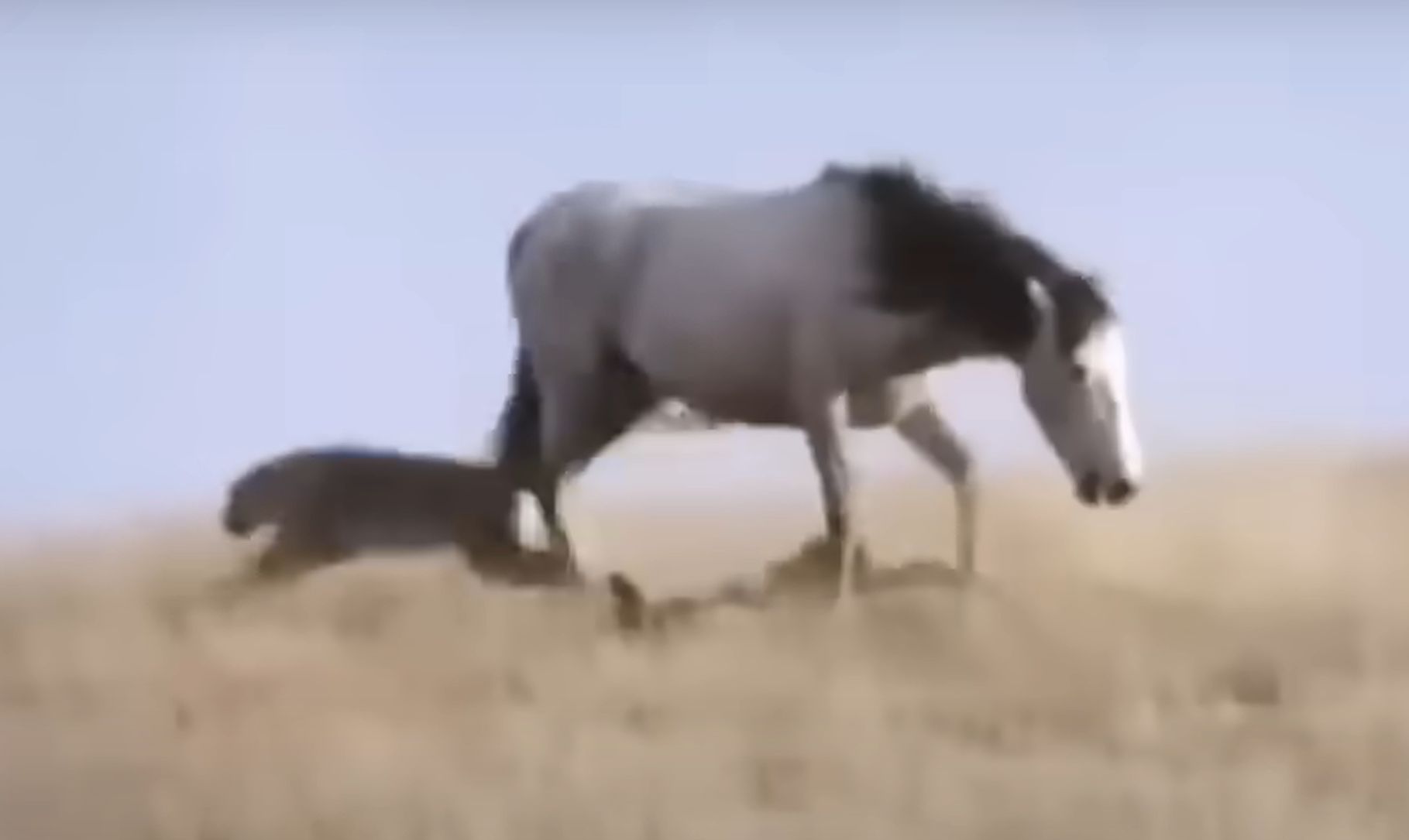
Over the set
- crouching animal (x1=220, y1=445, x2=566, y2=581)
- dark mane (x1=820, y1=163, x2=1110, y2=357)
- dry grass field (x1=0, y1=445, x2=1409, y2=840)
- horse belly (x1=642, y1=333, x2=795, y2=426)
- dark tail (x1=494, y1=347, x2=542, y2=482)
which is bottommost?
dry grass field (x1=0, y1=445, x2=1409, y2=840)

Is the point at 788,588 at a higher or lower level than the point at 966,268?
lower

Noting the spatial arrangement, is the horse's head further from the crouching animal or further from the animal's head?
the crouching animal

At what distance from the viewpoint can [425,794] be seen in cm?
118

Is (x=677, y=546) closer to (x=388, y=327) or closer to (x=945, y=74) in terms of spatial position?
(x=388, y=327)

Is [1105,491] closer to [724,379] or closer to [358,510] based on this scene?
[724,379]

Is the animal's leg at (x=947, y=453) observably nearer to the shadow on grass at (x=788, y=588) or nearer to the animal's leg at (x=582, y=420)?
the shadow on grass at (x=788, y=588)

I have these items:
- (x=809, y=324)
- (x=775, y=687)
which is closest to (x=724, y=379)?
(x=809, y=324)

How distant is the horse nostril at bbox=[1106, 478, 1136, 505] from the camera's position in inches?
47.8

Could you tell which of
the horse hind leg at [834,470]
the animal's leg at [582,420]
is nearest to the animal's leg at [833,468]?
the horse hind leg at [834,470]

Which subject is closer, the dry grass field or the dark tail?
the dry grass field

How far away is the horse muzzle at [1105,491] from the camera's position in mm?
1215

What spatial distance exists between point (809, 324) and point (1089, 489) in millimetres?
198

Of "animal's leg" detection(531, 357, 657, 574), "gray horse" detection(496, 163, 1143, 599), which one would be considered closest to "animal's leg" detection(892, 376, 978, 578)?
"gray horse" detection(496, 163, 1143, 599)

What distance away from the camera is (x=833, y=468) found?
1233mm
